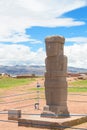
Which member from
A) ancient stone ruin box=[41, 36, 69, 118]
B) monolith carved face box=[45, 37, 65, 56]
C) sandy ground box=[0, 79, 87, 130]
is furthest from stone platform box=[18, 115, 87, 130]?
monolith carved face box=[45, 37, 65, 56]

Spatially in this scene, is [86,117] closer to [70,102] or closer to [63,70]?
[63,70]

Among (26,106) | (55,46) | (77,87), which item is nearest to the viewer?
(55,46)

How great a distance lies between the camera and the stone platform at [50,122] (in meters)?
16.5

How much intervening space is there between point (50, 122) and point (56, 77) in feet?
7.22

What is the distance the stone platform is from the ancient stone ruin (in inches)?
18.8

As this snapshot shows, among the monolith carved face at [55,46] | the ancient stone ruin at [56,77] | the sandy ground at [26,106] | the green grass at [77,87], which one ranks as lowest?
the sandy ground at [26,106]

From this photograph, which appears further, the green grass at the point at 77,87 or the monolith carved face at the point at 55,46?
the green grass at the point at 77,87

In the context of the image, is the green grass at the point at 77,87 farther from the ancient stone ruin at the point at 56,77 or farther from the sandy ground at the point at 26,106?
the ancient stone ruin at the point at 56,77

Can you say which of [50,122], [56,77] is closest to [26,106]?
[56,77]

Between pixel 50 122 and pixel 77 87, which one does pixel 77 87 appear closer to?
pixel 77 87

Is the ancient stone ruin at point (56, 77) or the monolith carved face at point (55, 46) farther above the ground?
the monolith carved face at point (55, 46)

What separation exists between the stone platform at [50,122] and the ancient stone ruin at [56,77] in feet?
1.56

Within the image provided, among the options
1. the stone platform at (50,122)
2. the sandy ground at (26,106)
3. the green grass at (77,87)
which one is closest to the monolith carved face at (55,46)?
the stone platform at (50,122)

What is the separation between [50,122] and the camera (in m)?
16.6
